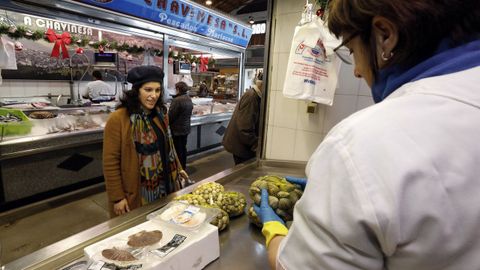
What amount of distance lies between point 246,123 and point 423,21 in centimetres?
266

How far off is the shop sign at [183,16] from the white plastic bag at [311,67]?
3.02 metres

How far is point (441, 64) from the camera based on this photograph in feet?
1.60

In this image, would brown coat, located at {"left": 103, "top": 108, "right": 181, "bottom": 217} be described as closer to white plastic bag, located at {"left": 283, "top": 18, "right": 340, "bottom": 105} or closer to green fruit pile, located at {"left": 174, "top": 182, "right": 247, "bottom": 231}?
green fruit pile, located at {"left": 174, "top": 182, "right": 247, "bottom": 231}

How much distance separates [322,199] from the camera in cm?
48

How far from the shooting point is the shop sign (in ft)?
12.7

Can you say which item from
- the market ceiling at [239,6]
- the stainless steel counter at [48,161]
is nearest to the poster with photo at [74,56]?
the stainless steel counter at [48,161]

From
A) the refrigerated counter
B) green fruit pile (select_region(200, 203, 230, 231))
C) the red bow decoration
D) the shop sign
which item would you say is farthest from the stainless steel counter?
green fruit pile (select_region(200, 203, 230, 231))

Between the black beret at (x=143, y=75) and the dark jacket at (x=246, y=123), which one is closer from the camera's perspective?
the black beret at (x=143, y=75)

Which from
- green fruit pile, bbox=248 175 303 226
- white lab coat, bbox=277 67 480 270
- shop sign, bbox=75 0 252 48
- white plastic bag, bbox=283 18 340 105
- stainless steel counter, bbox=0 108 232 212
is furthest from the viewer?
shop sign, bbox=75 0 252 48

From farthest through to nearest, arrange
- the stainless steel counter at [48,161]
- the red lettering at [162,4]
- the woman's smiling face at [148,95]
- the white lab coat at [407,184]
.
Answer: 1. the red lettering at [162,4]
2. the stainless steel counter at [48,161]
3. the woman's smiling face at [148,95]
4. the white lab coat at [407,184]

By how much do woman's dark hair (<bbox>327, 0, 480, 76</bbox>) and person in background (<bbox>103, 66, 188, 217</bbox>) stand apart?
168cm

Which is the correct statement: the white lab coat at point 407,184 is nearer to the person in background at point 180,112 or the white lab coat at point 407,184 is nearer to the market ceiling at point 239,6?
the person in background at point 180,112

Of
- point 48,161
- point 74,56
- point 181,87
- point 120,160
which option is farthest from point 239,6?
point 120,160

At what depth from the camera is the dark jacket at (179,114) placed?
14.1 ft
